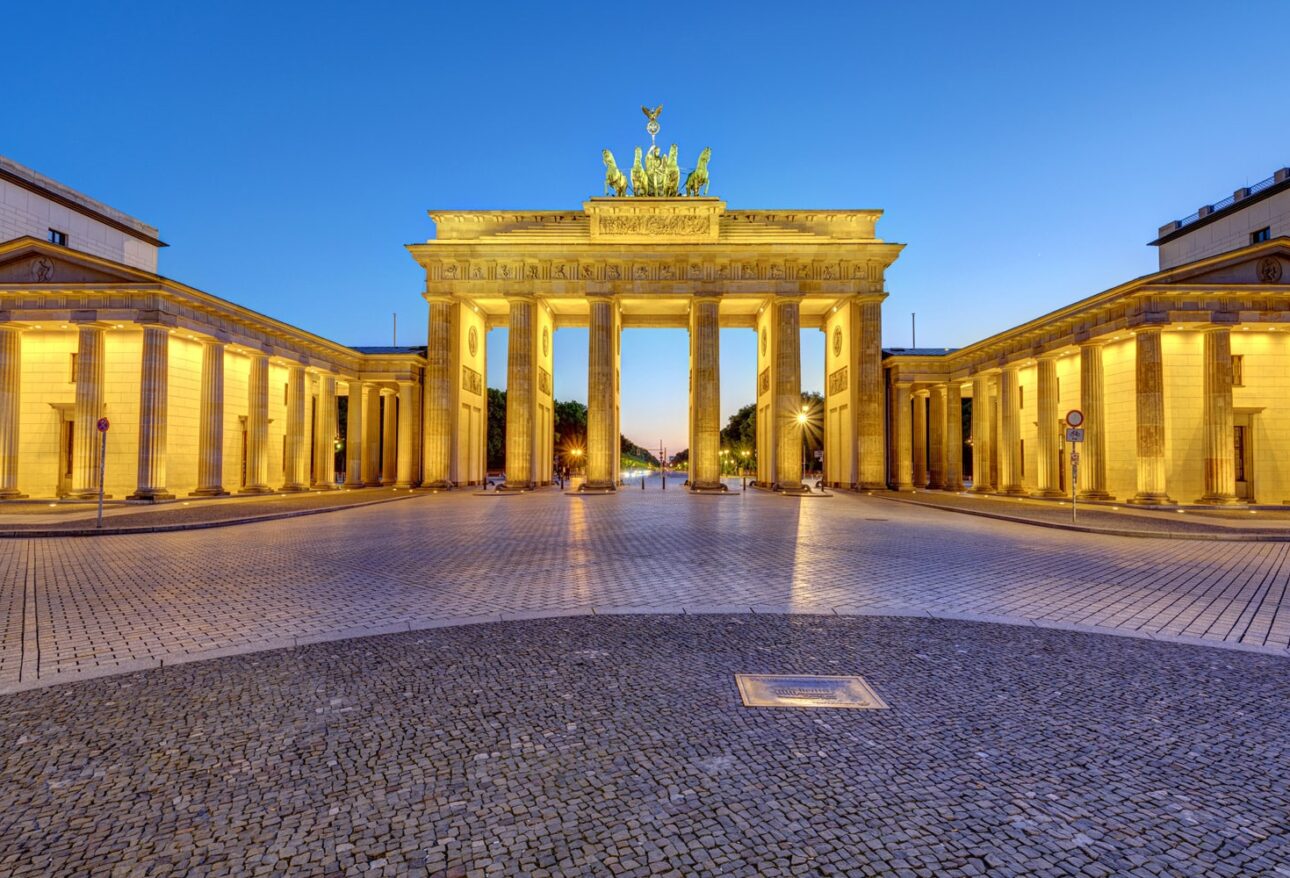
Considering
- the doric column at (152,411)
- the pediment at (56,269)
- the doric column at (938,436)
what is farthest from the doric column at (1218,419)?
the pediment at (56,269)

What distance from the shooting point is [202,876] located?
2469 millimetres

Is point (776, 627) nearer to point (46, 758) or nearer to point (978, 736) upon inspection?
point (978, 736)

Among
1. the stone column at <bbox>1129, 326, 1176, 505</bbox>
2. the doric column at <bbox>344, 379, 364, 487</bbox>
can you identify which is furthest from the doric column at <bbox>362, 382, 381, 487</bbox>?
the stone column at <bbox>1129, 326, 1176, 505</bbox>

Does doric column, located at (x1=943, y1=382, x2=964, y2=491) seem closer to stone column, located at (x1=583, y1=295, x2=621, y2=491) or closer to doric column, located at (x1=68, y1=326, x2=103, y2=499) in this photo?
stone column, located at (x1=583, y1=295, x2=621, y2=491)

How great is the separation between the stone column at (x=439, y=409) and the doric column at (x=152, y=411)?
13.9 metres

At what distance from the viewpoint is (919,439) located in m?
46.0

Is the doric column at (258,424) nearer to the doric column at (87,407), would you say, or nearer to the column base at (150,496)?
the column base at (150,496)

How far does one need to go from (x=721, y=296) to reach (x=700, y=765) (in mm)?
35851

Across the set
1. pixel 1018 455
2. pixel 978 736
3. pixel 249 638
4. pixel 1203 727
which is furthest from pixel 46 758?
pixel 1018 455

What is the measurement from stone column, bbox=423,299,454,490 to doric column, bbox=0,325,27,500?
17.9 m

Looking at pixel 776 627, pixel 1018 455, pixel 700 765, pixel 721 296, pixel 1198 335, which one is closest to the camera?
pixel 700 765

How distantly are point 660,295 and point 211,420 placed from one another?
24627 millimetres

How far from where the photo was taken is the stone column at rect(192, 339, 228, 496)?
2791cm

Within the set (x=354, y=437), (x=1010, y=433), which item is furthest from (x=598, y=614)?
(x=354, y=437)
